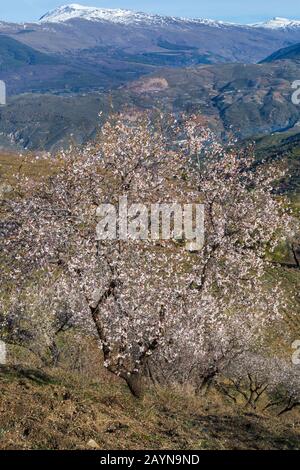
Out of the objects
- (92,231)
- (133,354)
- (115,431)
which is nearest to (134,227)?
(92,231)

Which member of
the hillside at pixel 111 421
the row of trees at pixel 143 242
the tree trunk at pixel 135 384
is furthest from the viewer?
the tree trunk at pixel 135 384

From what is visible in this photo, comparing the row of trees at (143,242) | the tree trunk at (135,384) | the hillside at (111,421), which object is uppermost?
the row of trees at (143,242)

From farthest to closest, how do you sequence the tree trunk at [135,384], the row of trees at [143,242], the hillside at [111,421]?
1. the tree trunk at [135,384]
2. the row of trees at [143,242]
3. the hillside at [111,421]

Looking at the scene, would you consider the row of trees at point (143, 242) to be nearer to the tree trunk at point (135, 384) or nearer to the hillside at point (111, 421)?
the tree trunk at point (135, 384)

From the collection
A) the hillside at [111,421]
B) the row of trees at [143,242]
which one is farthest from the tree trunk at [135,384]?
the hillside at [111,421]

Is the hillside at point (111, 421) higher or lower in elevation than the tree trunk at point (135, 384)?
higher

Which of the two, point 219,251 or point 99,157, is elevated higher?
point 99,157

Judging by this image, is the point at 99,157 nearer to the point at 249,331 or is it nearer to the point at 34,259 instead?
the point at 34,259

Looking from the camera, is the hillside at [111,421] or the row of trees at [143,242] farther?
the row of trees at [143,242]
